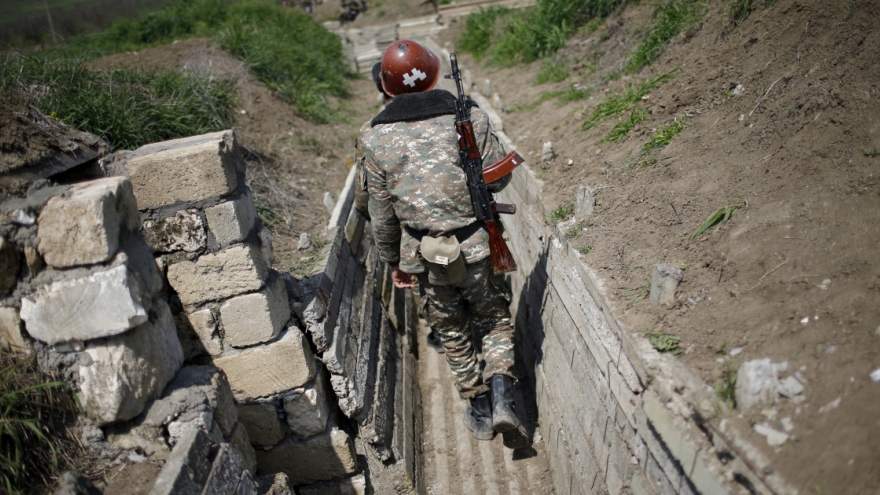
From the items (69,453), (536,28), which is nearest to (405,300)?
(69,453)

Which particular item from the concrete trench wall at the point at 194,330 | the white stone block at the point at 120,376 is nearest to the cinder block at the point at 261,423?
the concrete trench wall at the point at 194,330

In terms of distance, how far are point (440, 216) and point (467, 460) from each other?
2.06 meters

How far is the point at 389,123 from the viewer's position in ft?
12.4

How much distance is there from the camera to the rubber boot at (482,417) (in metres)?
4.41

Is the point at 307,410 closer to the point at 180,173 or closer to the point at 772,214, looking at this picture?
the point at 180,173

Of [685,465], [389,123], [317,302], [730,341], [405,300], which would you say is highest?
[389,123]

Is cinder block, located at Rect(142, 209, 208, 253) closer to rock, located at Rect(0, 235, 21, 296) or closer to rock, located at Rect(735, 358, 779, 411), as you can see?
rock, located at Rect(0, 235, 21, 296)

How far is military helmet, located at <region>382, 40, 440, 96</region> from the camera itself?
3828 mm

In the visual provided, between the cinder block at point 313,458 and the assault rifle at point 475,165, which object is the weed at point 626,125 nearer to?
A: the assault rifle at point 475,165

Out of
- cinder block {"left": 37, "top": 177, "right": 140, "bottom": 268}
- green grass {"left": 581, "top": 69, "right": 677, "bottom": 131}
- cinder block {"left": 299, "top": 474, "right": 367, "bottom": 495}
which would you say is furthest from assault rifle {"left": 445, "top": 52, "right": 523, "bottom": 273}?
green grass {"left": 581, "top": 69, "right": 677, "bottom": 131}

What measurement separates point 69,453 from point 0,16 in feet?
28.5

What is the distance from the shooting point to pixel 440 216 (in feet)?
12.2

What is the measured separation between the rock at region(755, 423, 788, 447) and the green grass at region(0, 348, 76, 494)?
107 inches

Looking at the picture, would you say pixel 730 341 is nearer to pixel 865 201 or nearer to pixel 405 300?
pixel 865 201
